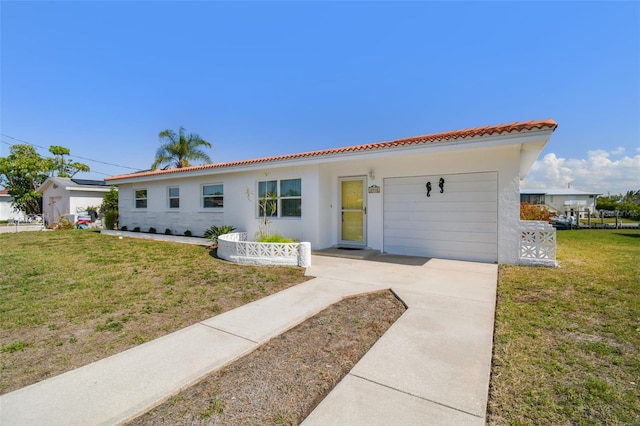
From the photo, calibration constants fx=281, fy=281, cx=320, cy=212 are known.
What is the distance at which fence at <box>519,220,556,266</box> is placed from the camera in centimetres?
715

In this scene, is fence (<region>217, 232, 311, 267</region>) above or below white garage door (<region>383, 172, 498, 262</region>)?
below

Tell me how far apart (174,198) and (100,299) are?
10614 millimetres

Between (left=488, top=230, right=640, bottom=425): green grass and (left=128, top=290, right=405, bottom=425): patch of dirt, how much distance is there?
54.8 inches

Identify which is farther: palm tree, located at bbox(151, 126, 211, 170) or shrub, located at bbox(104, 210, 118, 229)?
palm tree, located at bbox(151, 126, 211, 170)

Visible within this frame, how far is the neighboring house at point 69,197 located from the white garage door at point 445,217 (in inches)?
956

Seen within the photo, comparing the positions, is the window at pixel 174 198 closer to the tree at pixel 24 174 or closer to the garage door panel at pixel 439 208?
the garage door panel at pixel 439 208

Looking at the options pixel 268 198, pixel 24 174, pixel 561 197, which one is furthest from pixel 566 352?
pixel 561 197

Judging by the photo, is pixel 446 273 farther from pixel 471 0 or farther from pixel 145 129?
pixel 145 129

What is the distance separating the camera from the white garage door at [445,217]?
7930 mm

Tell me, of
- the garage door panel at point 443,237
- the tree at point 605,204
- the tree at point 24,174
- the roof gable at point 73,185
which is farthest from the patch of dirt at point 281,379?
the tree at point 605,204

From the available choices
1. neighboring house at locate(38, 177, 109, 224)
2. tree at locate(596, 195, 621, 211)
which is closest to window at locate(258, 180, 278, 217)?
neighboring house at locate(38, 177, 109, 224)

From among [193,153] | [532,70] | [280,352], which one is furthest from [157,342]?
[193,153]

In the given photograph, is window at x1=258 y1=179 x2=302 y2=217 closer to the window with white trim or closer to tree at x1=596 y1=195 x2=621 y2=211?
the window with white trim

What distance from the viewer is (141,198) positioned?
16.4 meters
